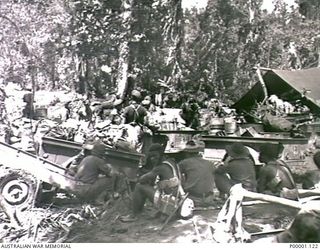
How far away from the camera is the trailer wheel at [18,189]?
2744 mm

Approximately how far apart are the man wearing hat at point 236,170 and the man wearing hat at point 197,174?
45 mm

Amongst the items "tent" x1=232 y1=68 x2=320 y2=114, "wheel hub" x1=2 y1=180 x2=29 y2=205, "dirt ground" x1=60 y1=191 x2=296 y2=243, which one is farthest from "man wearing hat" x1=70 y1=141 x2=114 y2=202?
"tent" x1=232 y1=68 x2=320 y2=114

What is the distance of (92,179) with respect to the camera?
2725 millimetres

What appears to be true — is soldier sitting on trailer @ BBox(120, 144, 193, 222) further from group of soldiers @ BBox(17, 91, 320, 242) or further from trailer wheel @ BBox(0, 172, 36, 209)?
trailer wheel @ BBox(0, 172, 36, 209)

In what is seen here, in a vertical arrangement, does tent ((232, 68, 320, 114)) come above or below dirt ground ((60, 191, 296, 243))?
above

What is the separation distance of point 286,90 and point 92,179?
3.55ft

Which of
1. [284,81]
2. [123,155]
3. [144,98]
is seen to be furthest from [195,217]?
[284,81]

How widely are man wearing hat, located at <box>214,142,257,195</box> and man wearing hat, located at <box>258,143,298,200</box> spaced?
5cm

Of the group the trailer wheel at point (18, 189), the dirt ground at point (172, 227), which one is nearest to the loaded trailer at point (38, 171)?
the trailer wheel at point (18, 189)

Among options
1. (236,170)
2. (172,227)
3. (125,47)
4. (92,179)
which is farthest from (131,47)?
(172,227)

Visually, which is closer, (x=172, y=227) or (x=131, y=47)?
(x=172, y=227)

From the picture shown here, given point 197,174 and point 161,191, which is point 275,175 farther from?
point 161,191

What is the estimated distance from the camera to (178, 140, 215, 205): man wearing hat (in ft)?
8.94

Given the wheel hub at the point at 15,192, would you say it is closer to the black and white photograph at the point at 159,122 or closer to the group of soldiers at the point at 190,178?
the black and white photograph at the point at 159,122
